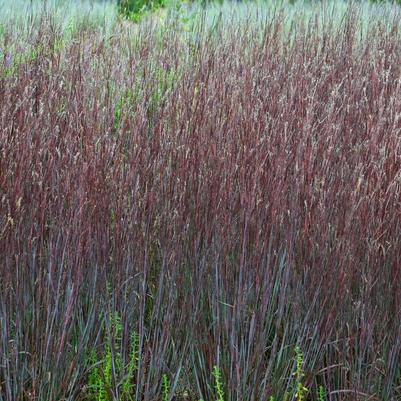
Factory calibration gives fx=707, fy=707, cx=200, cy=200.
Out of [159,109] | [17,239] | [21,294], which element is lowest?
[21,294]

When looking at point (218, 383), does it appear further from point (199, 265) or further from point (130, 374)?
point (199, 265)

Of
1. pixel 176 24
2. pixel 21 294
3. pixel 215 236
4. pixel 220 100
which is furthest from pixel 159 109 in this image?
pixel 176 24

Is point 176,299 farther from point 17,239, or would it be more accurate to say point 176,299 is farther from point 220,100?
point 220,100

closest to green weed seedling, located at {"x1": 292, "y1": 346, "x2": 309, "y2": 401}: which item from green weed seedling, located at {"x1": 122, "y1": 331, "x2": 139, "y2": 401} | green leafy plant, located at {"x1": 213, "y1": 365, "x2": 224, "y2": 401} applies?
green leafy plant, located at {"x1": 213, "y1": 365, "x2": 224, "y2": 401}

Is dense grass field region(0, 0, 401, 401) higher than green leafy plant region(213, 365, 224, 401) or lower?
higher

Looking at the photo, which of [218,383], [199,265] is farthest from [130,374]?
[199,265]

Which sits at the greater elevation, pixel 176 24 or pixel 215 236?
pixel 176 24

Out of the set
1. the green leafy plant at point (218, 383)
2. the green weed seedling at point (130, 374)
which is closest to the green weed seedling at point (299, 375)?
the green leafy plant at point (218, 383)

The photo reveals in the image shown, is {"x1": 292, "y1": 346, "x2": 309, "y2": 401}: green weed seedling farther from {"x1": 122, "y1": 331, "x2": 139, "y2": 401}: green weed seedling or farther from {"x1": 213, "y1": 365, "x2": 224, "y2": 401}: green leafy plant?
{"x1": 122, "y1": 331, "x2": 139, "y2": 401}: green weed seedling

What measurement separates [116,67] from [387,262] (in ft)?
5.75

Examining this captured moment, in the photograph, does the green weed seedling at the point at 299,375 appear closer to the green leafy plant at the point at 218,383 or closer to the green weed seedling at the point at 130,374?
the green leafy plant at the point at 218,383

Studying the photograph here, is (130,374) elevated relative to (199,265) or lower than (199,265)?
lower

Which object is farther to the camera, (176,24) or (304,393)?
(176,24)

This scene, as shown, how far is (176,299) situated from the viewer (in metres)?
2.44
